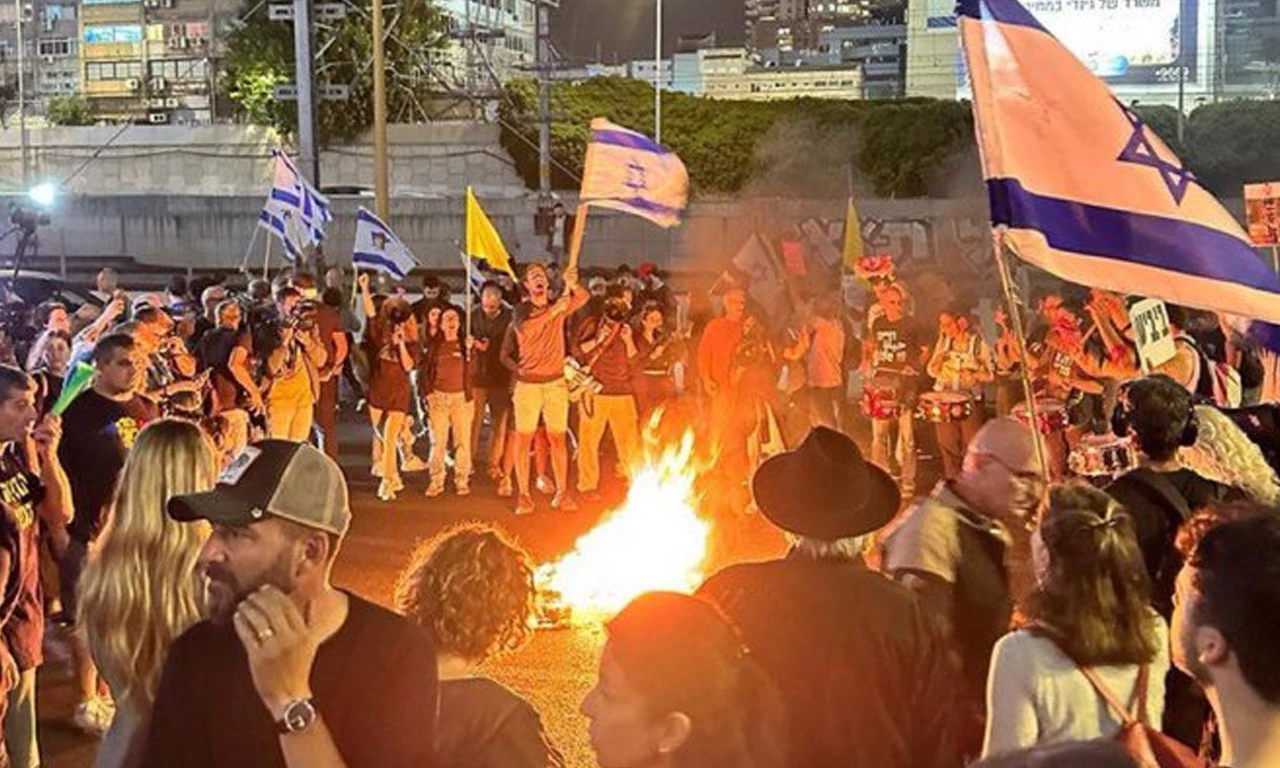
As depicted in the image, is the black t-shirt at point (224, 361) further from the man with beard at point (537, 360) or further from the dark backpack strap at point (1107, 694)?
the dark backpack strap at point (1107, 694)

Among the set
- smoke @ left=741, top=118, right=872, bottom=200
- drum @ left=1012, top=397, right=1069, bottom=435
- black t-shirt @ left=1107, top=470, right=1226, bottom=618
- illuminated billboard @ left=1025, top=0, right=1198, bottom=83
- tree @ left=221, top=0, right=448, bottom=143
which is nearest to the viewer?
black t-shirt @ left=1107, top=470, right=1226, bottom=618

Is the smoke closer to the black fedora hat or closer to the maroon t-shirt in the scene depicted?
the maroon t-shirt

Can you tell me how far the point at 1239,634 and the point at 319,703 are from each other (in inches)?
63.7

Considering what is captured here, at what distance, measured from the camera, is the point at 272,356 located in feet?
41.2

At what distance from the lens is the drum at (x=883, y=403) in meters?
14.1

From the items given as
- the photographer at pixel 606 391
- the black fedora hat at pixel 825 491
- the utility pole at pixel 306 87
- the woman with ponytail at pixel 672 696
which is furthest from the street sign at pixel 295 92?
the woman with ponytail at pixel 672 696

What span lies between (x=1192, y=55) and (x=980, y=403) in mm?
50119

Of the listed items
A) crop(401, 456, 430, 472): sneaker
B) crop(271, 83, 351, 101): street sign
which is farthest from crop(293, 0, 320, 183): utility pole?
crop(401, 456, 430, 472): sneaker

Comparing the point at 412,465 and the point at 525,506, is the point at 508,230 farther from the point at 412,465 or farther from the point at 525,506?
the point at 525,506

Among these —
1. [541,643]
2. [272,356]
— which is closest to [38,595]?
[541,643]

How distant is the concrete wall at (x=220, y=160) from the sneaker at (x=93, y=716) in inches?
1360

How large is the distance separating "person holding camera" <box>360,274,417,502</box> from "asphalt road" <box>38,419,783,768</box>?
0.99ft

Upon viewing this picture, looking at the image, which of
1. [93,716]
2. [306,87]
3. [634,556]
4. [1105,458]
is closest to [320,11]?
[306,87]

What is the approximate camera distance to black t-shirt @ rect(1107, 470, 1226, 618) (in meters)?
Result: 4.88
